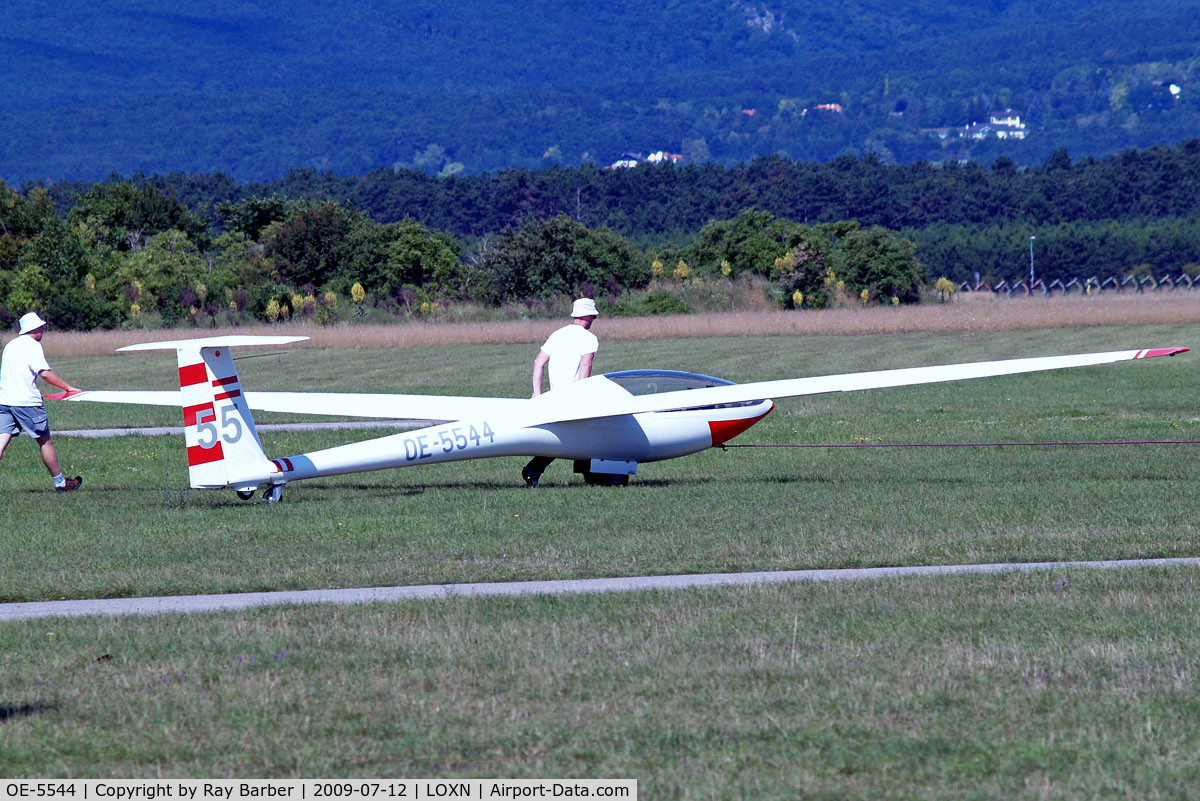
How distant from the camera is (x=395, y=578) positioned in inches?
405

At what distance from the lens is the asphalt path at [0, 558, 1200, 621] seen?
30.6ft

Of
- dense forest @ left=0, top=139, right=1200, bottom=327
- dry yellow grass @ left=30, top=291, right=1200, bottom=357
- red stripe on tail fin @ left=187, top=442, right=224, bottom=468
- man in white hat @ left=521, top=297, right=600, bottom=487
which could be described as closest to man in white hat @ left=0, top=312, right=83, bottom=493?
red stripe on tail fin @ left=187, top=442, right=224, bottom=468

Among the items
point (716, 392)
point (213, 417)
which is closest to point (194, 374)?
point (213, 417)

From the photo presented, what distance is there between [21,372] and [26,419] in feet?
1.73

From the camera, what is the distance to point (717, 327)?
51812mm

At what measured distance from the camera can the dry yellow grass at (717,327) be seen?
1964 inches

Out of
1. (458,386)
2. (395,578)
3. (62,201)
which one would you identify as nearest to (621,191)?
(62,201)

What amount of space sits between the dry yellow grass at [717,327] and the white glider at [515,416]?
33.5 meters

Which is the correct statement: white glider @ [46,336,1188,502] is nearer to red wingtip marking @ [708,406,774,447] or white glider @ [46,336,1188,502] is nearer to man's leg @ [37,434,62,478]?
red wingtip marking @ [708,406,774,447]

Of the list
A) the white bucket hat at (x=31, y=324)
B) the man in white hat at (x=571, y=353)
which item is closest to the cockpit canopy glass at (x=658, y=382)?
the man in white hat at (x=571, y=353)

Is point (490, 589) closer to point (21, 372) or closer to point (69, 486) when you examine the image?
point (69, 486)

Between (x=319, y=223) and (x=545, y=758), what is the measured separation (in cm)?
7394

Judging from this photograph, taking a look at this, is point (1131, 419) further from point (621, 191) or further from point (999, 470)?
point (621, 191)

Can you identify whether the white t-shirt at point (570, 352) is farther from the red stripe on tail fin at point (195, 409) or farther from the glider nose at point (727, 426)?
the red stripe on tail fin at point (195, 409)
